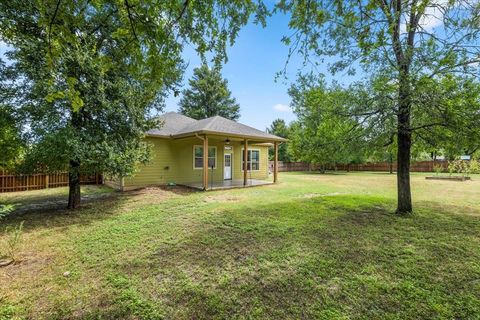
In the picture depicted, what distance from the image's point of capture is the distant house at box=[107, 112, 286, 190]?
10546 mm

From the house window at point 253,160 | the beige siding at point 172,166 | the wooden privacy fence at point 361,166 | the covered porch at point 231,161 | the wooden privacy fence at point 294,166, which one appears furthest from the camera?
the wooden privacy fence at point 294,166

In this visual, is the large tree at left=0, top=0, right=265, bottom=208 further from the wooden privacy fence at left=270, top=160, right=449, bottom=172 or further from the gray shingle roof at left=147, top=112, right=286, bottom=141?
the wooden privacy fence at left=270, top=160, right=449, bottom=172

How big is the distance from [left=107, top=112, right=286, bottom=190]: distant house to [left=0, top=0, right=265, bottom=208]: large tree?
2.64 meters

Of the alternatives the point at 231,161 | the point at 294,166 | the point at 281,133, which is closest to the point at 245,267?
the point at 231,161

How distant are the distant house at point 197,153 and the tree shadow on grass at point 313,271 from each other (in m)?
6.04

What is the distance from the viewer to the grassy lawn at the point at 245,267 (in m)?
2.44

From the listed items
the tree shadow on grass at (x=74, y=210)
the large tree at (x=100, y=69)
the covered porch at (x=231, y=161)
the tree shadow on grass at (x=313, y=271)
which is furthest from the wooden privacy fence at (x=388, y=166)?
the large tree at (x=100, y=69)

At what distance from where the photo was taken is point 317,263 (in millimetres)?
3363

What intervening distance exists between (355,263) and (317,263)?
56 centimetres

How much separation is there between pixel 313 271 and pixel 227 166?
11.3 meters

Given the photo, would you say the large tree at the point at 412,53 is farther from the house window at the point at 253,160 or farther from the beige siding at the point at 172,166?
the house window at the point at 253,160

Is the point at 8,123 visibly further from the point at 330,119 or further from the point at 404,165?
the point at 404,165

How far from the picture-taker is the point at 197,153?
12844 mm

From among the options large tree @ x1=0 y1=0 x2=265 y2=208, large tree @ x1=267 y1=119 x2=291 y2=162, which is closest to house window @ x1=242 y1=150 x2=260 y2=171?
large tree @ x1=0 y1=0 x2=265 y2=208
